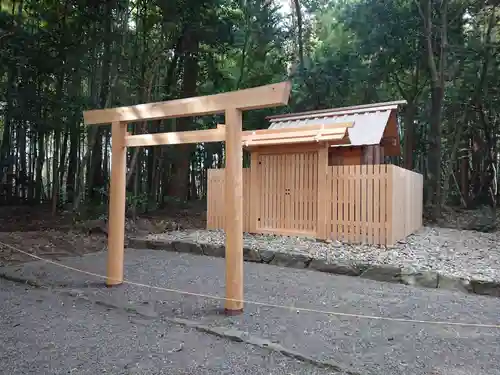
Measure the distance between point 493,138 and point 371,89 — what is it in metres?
5.49

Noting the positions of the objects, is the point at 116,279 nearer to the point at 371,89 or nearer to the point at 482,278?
the point at 482,278

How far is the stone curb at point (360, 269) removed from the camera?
4459 mm

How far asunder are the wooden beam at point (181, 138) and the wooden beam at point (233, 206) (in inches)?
8.1

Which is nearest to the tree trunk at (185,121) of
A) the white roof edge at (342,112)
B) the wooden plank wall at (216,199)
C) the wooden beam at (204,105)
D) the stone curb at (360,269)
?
the wooden plank wall at (216,199)

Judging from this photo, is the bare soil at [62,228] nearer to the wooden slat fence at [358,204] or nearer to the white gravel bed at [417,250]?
the white gravel bed at [417,250]

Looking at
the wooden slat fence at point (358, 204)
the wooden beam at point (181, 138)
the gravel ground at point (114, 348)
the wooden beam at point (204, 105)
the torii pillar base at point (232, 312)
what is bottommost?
the gravel ground at point (114, 348)

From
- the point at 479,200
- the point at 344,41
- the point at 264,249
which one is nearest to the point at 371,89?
the point at 344,41

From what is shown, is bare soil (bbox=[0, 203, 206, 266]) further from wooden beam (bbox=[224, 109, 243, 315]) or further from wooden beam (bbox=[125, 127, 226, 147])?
wooden beam (bbox=[224, 109, 243, 315])

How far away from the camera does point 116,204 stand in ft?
15.0

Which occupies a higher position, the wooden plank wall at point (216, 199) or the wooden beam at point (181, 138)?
the wooden beam at point (181, 138)

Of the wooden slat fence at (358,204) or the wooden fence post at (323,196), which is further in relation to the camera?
the wooden fence post at (323,196)

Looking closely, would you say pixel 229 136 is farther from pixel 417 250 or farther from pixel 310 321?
pixel 417 250

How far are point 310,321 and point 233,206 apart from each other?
1.23 meters

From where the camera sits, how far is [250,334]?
3.07 meters
